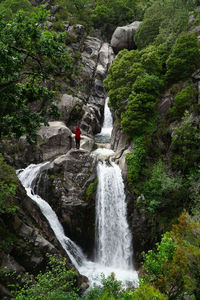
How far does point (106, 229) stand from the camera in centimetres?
1669

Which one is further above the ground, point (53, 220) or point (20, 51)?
point (20, 51)

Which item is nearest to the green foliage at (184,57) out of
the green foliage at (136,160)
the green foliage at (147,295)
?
the green foliage at (136,160)

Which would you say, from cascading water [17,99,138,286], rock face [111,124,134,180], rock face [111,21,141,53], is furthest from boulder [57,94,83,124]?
rock face [111,21,141,53]

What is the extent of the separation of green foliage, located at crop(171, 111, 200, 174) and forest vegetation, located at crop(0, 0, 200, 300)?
0.08 meters

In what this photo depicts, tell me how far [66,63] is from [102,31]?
4876 cm

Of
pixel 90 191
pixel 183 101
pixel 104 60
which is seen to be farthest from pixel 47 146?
pixel 104 60

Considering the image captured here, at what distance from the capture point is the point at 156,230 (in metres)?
15.8

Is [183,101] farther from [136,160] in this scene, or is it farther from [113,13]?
[113,13]

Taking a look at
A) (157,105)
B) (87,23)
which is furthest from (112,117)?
(87,23)

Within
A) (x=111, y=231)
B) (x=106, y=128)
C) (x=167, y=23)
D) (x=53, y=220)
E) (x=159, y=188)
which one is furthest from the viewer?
(x=106, y=128)

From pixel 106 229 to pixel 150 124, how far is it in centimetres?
1049

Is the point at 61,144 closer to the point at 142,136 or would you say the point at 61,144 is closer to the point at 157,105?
the point at 142,136

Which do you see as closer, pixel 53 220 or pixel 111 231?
pixel 53 220

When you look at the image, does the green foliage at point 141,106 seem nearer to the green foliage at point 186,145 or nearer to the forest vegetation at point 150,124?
the forest vegetation at point 150,124
